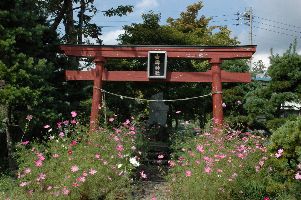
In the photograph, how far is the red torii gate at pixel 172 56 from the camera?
39.2 ft

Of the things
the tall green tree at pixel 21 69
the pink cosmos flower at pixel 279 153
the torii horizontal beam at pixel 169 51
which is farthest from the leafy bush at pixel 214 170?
the tall green tree at pixel 21 69

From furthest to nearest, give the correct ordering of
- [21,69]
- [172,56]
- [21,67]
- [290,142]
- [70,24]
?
[70,24] < [172,56] < [21,67] < [21,69] < [290,142]

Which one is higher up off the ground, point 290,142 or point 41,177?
point 290,142

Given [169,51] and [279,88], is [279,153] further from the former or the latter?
[279,88]

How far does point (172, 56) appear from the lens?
12.2 m

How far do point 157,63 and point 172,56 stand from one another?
483 millimetres

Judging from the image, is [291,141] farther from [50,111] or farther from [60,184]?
[50,111]

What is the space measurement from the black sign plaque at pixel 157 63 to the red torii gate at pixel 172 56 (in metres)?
0.13

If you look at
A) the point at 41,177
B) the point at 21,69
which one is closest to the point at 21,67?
the point at 21,69

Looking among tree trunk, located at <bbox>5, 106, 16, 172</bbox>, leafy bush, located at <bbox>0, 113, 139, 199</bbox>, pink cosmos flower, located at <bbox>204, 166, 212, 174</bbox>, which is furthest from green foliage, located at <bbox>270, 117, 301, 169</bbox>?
tree trunk, located at <bbox>5, 106, 16, 172</bbox>

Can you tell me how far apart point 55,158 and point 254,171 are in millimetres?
3716

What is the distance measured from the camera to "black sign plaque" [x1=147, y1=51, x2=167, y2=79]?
1204cm

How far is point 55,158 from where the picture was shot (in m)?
7.75

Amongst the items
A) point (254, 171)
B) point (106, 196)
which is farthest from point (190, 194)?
point (254, 171)
